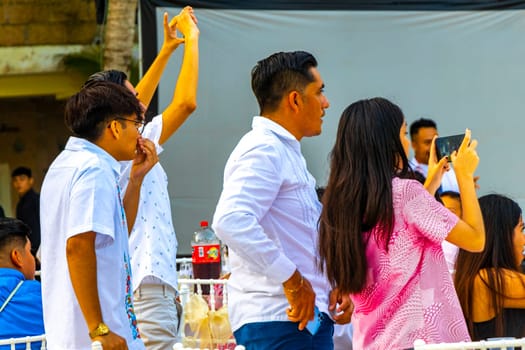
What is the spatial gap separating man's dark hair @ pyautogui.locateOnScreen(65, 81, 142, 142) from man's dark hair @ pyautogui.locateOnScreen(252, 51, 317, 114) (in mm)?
465

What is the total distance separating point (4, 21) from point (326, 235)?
8314 millimetres

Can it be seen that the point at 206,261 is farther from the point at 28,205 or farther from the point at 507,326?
the point at 28,205

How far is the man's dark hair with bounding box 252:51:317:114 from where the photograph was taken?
3.41m

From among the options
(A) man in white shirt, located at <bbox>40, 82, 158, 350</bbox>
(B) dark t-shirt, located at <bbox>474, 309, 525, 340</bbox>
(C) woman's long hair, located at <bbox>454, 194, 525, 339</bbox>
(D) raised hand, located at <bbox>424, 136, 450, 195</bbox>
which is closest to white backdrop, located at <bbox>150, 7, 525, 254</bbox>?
(C) woman's long hair, located at <bbox>454, 194, 525, 339</bbox>

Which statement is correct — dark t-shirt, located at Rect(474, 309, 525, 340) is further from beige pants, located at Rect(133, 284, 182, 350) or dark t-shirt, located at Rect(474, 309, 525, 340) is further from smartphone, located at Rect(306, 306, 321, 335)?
beige pants, located at Rect(133, 284, 182, 350)

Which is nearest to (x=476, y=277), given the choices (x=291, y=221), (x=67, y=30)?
(x=291, y=221)

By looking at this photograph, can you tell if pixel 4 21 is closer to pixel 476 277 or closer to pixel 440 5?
pixel 440 5

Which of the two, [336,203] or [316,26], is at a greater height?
[316,26]

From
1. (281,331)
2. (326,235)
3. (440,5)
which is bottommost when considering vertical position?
(281,331)

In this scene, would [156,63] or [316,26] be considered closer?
[156,63]

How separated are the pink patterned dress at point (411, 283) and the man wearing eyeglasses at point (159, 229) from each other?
1.10 metres

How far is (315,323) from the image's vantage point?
324 centimetres

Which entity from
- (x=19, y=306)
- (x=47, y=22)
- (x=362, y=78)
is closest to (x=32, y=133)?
(x=47, y=22)

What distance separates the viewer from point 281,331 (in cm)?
322
